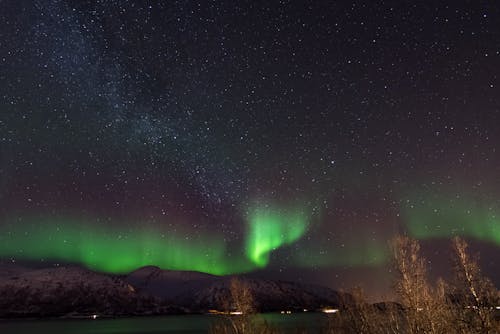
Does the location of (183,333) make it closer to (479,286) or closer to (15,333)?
(15,333)

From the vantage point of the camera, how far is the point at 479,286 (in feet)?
99.1

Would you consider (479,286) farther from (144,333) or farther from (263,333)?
(144,333)

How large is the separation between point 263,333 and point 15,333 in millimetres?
172616

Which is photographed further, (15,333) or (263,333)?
(15,333)

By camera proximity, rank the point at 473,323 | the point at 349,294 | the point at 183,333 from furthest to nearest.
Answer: the point at 183,333 < the point at 349,294 < the point at 473,323

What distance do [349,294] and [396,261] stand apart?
21266 millimetres

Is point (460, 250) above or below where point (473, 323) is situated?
above

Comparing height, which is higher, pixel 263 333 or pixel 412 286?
pixel 412 286

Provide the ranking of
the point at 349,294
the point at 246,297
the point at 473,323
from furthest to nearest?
the point at 349,294, the point at 246,297, the point at 473,323

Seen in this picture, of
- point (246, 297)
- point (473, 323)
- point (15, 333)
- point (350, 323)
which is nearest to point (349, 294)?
point (350, 323)

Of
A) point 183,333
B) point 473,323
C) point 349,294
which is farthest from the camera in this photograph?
point 183,333

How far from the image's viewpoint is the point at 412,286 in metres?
31.2

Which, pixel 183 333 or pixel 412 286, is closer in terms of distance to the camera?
pixel 412 286

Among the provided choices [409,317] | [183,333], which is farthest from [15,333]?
[409,317]
